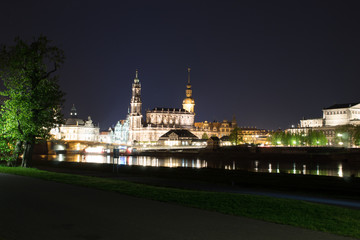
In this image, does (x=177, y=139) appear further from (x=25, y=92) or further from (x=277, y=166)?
(x=25, y=92)

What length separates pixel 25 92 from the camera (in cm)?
3425

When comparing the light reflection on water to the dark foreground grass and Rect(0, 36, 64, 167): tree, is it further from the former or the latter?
the dark foreground grass

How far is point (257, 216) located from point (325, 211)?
315 cm

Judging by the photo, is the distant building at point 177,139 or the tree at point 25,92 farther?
the distant building at point 177,139

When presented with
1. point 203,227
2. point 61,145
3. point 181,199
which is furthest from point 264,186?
point 61,145

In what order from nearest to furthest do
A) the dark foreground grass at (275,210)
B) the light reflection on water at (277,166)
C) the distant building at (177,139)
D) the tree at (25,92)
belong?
the dark foreground grass at (275,210) < the tree at (25,92) < the light reflection on water at (277,166) < the distant building at (177,139)

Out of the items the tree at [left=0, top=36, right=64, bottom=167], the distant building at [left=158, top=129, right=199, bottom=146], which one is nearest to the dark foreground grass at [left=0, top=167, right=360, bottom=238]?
the tree at [left=0, top=36, right=64, bottom=167]

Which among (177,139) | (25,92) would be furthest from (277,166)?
(177,139)

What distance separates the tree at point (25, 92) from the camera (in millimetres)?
33375

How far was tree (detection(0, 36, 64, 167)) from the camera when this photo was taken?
33.4 m

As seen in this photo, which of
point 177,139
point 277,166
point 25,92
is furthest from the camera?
point 177,139

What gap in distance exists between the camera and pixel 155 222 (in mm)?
11219

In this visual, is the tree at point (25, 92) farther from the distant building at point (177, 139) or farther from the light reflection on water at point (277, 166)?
the distant building at point (177, 139)

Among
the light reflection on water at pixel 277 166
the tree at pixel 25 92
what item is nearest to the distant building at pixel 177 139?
the light reflection on water at pixel 277 166
